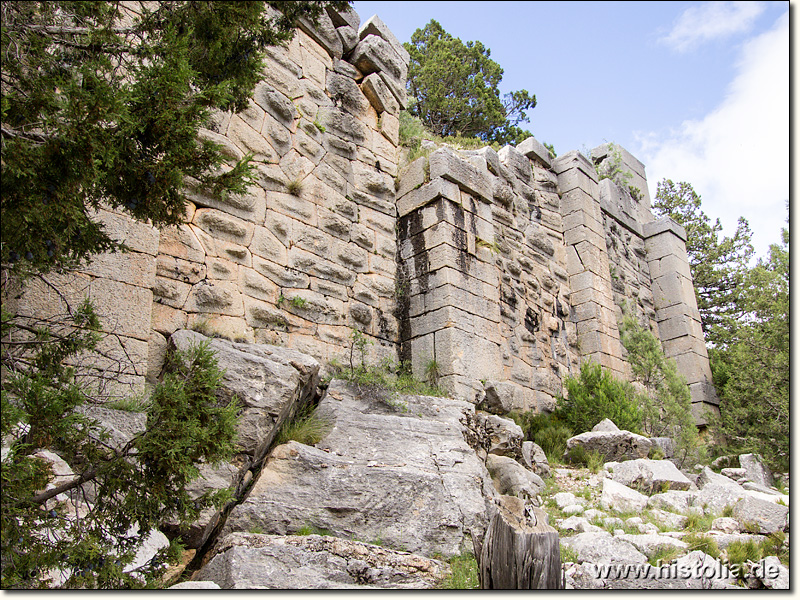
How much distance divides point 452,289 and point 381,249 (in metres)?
0.89

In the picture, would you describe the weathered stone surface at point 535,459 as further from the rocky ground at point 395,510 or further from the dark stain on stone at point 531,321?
the dark stain on stone at point 531,321

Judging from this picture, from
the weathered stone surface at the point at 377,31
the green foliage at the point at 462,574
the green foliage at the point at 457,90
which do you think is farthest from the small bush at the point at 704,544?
the green foliage at the point at 457,90

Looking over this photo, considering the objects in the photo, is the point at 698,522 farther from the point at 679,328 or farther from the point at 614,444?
the point at 679,328

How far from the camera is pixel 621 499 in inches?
235

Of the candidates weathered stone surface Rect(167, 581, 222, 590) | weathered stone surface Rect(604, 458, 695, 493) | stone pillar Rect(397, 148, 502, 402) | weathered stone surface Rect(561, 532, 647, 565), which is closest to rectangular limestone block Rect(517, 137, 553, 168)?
stone pillar Rect(397, 148, 502, 402)

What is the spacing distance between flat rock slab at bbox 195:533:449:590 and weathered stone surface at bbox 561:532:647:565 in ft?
3.41

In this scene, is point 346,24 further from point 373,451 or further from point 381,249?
point 373,451

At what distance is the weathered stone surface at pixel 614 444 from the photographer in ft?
24.2

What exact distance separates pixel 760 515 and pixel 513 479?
6.33 ft

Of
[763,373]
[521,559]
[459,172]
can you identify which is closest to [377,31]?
[459,172]

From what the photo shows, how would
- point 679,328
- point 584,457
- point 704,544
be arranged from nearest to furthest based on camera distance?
point 704,544 → point 584,457 → point 679,328

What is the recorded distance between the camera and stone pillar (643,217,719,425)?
36.2ft

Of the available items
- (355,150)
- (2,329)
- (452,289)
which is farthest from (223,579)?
(355,150)

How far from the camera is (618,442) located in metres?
7.41
